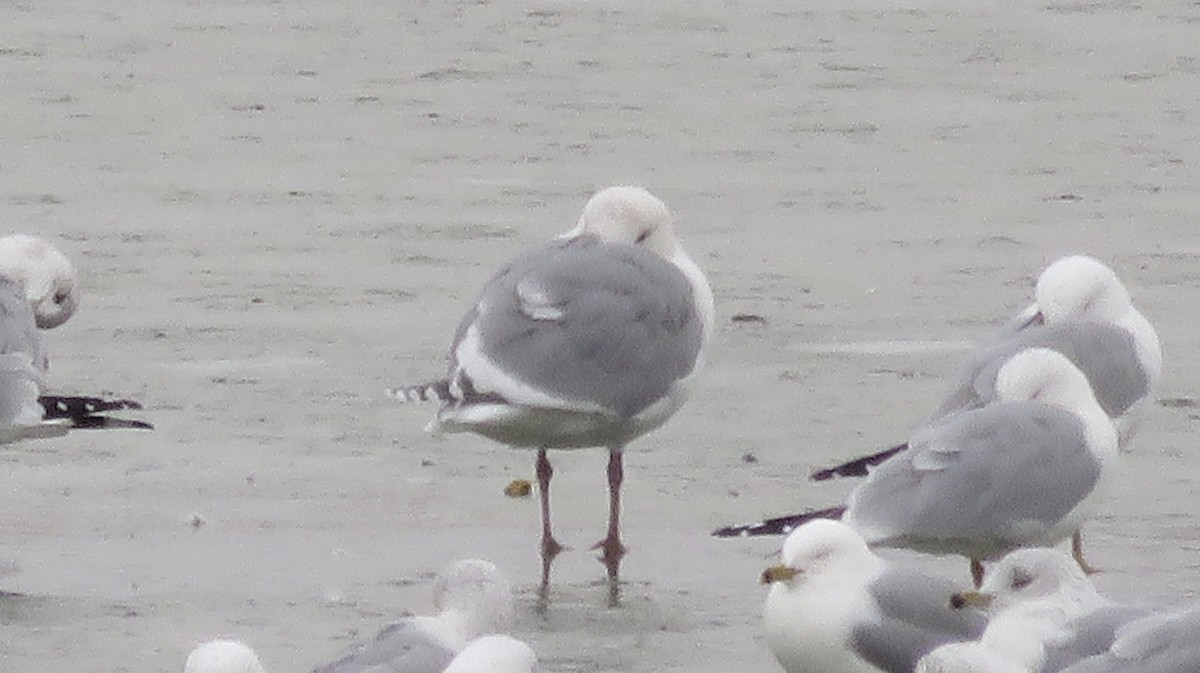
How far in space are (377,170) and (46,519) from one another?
563cm

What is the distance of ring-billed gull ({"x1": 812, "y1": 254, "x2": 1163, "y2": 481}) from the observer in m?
9.51

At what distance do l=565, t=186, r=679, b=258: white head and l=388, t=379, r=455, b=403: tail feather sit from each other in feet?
2.16

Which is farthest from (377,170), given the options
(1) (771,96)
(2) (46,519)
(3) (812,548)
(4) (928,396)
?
(3) (812,548)

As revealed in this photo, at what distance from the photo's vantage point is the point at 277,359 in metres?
11.6

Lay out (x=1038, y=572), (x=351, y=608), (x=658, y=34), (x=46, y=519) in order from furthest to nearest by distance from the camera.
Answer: (x=658, y=34) → (x=46, y=519) → (x=351, y=608) → (x=1038, y=572)

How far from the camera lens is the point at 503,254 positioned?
1327 cm

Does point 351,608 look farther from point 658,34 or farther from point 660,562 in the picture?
point 658,34

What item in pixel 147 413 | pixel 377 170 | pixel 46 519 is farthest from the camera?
pixel 377 170

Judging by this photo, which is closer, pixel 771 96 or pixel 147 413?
→ pixel 147 413

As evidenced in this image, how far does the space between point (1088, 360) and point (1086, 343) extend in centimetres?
8

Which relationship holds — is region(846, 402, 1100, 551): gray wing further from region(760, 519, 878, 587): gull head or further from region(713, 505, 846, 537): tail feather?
region(760, 519, 878, 587): gull head

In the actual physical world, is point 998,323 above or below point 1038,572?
below

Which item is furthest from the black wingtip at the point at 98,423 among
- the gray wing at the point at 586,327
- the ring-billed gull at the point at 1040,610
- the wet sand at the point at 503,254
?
the ring-billed gull at the point at 1040,610

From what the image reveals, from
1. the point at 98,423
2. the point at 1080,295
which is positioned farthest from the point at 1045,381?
the point at 98,423
